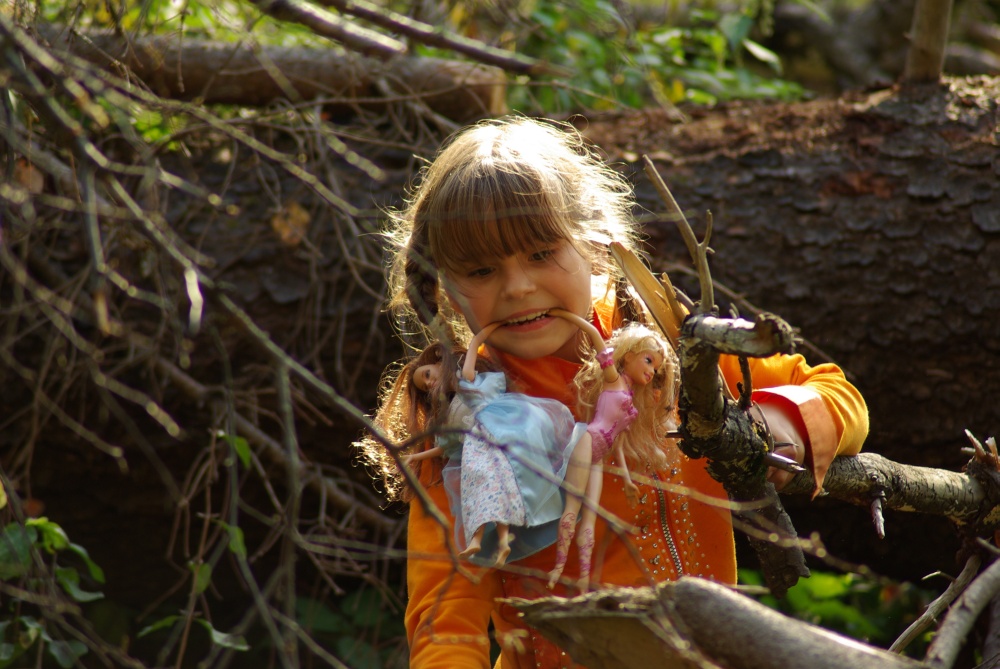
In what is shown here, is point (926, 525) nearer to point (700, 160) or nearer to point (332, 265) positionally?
point (700, 160)

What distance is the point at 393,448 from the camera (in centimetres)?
104

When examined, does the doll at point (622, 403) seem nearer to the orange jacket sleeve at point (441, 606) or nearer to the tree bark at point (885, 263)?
the orange jacket sleeve at point (441, 606)

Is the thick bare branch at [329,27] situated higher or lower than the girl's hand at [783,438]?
higher

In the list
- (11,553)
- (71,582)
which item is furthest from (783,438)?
(71,582)

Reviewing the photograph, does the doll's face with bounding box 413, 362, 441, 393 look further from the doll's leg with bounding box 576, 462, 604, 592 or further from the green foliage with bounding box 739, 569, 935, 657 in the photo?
the green foliage with bounding box 739, 569, 935, 657

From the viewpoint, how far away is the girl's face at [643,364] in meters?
1.61

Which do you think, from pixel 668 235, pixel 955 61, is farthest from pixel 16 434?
pixel 955 61

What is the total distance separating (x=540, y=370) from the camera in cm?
177

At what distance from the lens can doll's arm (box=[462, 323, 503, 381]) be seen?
1656 mm

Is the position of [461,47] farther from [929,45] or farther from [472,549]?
[929,45]

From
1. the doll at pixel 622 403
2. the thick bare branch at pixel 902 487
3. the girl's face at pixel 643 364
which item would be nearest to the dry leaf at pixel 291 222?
the doll at pixel 622 403

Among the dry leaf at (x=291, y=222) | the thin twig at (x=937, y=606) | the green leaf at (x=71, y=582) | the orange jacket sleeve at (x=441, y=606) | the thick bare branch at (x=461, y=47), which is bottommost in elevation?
the green leaf at (x=71, y=582)

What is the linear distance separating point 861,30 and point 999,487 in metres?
5.16

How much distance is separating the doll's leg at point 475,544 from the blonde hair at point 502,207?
43cm
